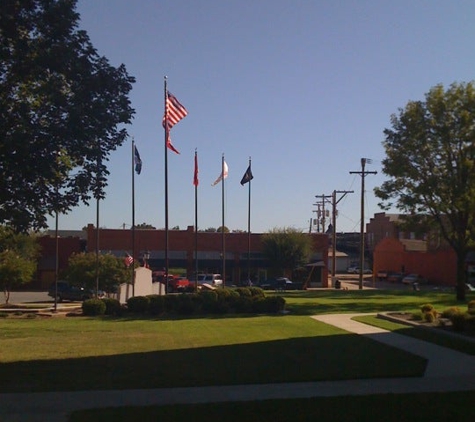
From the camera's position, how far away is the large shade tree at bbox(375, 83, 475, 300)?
40375 mm

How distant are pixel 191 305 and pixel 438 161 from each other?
17.0 metres

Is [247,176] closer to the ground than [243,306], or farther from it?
farther from it

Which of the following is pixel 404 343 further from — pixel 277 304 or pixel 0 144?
pixel 277 304

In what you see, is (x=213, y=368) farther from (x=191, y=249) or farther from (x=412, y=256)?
(x=412, y=256)

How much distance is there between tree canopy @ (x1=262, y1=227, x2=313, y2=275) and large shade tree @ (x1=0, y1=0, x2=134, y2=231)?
207ft

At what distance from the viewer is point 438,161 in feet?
136

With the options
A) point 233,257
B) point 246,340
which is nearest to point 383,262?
point 233,257

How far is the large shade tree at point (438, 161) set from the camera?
132 feet

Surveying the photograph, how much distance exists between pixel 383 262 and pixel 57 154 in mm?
82608

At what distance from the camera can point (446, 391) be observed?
1156 cm

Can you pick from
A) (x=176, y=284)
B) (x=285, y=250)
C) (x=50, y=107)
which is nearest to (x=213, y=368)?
(x=50, y=107)

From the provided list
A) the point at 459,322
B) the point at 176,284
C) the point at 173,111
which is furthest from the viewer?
the point at 176,284

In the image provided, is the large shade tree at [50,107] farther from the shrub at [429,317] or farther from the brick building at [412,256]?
the brick building at [412,256]

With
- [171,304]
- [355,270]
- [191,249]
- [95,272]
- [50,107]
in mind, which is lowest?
[171,304]
